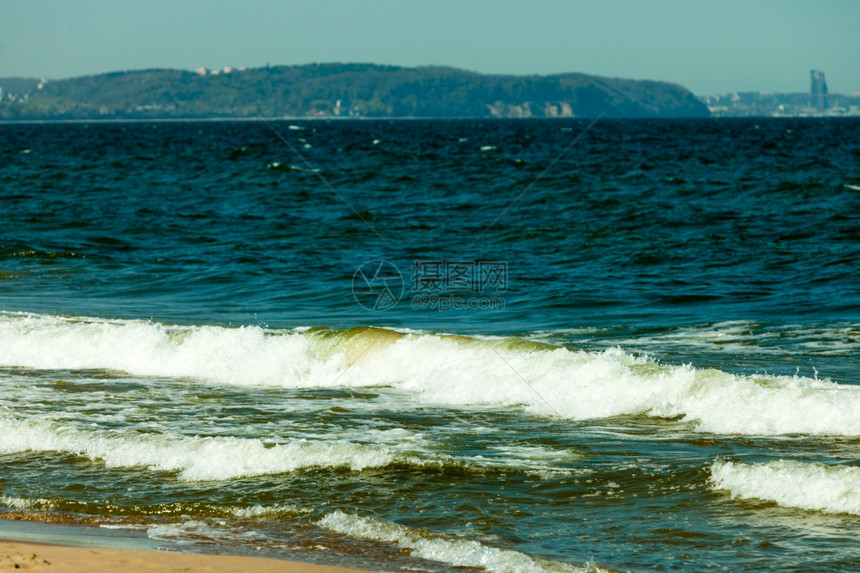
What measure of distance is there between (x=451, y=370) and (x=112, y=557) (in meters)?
6.38

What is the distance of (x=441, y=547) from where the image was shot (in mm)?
6828

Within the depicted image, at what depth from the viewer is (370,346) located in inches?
526

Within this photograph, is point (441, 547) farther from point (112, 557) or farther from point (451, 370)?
point (451, 370)

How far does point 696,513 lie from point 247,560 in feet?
11.3

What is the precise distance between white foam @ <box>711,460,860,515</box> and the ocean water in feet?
0.07

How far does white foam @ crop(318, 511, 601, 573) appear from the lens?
255 inches

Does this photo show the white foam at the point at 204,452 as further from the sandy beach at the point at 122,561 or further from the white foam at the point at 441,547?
the sandy beach at the point at 122,561

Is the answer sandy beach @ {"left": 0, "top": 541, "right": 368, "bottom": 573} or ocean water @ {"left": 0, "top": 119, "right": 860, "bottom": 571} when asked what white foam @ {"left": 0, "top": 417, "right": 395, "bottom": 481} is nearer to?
ocean water @ {"left": 0, "top": 119, "right": 860, "bottom": 571}

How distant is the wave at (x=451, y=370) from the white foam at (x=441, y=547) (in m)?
3.82

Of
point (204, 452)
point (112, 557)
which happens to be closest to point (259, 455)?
point (204, 452)

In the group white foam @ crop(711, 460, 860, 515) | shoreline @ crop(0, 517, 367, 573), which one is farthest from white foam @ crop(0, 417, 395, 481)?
white foam @ crop(711, 460, 860, 515)

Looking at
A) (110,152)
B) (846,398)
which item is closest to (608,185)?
(846,398)

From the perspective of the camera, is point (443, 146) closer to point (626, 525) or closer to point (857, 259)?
point (857, 259)

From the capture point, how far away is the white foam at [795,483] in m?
7.60
